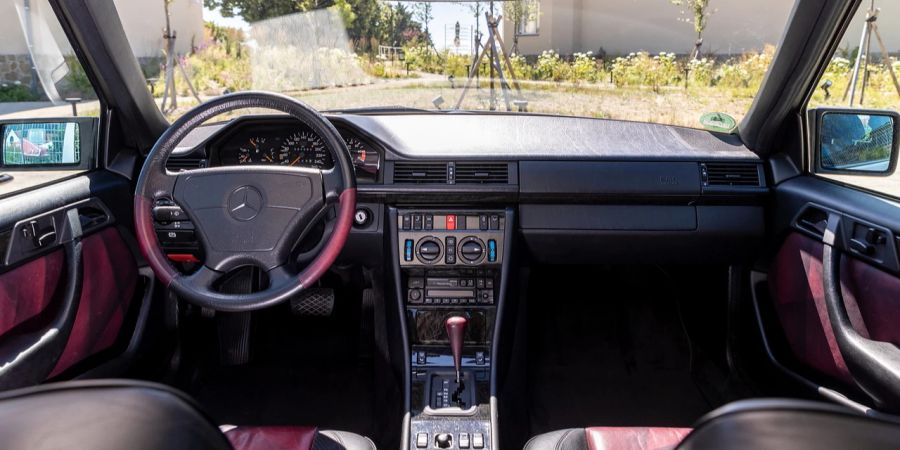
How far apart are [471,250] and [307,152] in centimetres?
80

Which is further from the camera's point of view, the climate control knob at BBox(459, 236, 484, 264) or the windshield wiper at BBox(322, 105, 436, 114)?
the windshield wiper at BBox(322, 105, 436, 114)

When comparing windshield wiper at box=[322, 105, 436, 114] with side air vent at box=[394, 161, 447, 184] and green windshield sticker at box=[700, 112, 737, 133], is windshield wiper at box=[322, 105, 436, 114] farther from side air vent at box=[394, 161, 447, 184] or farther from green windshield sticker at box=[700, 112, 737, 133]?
green windshield sticker at box=[700, 112, 737, 133]

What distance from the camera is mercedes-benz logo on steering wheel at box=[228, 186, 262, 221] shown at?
7.79 feet

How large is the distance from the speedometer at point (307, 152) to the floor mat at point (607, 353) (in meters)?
1.37

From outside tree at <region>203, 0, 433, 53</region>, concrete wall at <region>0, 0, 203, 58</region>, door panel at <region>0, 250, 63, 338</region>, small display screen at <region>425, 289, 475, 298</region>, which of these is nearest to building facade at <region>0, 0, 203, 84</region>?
concrete wall at <region>0, 0, 203, 58</region>

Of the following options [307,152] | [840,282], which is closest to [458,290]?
[307,152]

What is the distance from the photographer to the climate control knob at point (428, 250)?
3.01 metres

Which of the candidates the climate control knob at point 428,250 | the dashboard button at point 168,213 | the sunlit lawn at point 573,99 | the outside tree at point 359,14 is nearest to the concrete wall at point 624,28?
the sunlit lawn at point 573,99

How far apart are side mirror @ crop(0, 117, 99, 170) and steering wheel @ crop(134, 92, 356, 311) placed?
0.71m

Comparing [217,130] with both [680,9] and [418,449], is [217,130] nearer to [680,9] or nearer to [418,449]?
[418,449]

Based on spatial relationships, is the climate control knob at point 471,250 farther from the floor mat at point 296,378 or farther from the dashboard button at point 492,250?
the floor mat at point 296,378

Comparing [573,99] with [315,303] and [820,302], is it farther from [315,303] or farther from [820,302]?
[315,303]

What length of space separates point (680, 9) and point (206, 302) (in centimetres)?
227

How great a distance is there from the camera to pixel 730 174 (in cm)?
309
